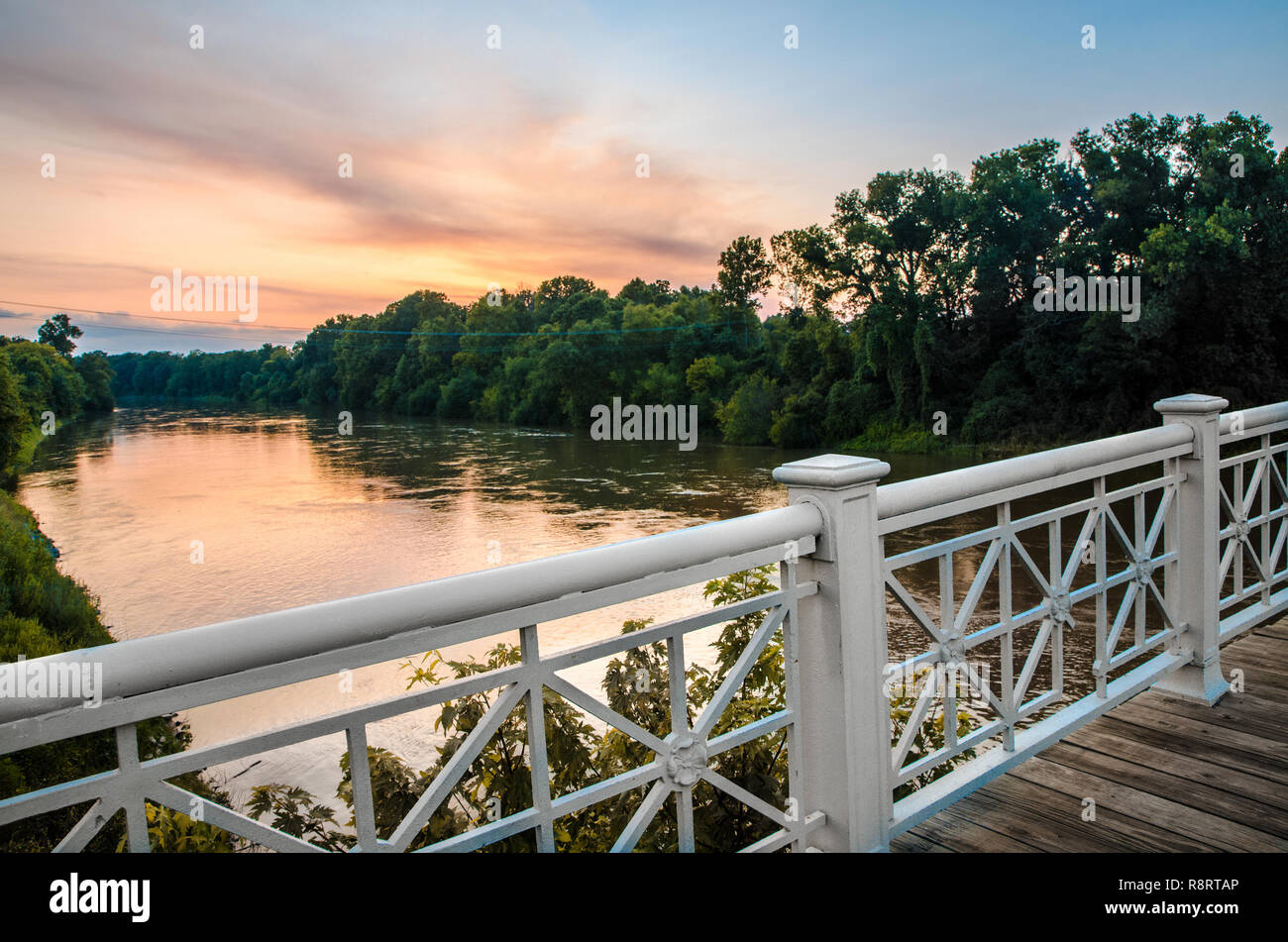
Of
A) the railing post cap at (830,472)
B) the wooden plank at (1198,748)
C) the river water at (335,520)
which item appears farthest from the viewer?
the river water at (335,520)

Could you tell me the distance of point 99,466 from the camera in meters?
41.4

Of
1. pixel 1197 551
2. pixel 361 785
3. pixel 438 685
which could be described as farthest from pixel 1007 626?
pixel 361 785

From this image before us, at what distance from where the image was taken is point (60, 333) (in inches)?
2702

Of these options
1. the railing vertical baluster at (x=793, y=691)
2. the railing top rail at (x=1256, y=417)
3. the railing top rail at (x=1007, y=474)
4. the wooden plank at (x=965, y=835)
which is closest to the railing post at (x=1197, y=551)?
the railing top rail at (x=1256, y=417)

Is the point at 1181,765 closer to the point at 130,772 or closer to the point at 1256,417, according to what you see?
the point at 1256,417

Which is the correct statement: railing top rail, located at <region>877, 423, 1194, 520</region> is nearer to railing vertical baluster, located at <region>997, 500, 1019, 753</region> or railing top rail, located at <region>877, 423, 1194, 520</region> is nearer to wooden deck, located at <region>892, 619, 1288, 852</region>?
railing vertical baluster, located at <region>997, 500, 1019, 753</region>

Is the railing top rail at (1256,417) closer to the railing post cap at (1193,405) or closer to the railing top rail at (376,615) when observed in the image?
the railing post cap at (1193,405)

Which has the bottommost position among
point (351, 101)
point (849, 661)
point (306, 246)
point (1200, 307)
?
point (849, 661)

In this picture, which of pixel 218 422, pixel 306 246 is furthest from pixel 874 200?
pixel 218 422

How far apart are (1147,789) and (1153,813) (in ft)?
0.46

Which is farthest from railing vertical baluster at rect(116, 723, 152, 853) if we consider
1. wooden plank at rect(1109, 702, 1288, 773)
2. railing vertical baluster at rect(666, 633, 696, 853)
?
wooden plank at rect(1109, 702, 1288, 773)

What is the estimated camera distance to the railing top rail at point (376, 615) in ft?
3.46

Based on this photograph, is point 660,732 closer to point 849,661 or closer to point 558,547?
point 849,661
